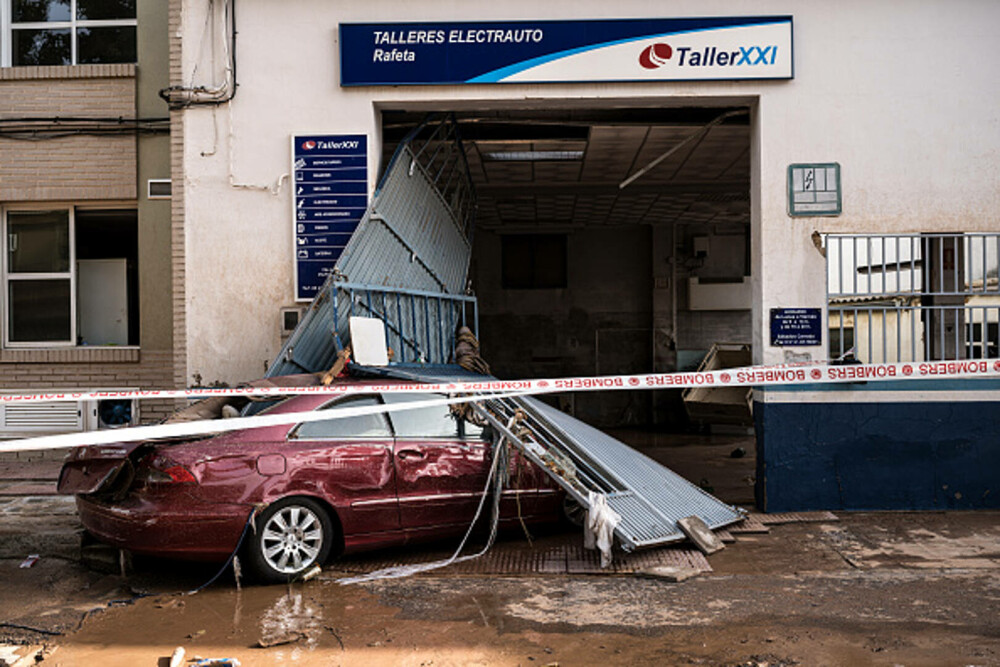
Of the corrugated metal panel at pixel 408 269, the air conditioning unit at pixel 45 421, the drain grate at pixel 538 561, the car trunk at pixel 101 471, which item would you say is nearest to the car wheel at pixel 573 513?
the drain grate at pixel 538 561

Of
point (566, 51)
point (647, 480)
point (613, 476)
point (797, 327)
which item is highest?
point (566, 51)

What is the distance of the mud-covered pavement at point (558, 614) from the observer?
493cm

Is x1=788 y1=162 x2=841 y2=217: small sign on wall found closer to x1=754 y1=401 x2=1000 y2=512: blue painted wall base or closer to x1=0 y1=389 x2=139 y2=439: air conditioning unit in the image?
x1=754 y1=401 x2=1000 y2=512: blue painted wall base

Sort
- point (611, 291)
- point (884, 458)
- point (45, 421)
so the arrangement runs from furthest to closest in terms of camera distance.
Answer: point (611, 291), point (45, 421), point (884, 458)

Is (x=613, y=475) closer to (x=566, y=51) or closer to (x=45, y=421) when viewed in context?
(x=566, y=51)

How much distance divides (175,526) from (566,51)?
18.8 feet

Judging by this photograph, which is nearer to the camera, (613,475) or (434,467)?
(434,467)

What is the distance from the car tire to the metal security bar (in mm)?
5312

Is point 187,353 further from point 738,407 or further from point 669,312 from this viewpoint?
point 669,312

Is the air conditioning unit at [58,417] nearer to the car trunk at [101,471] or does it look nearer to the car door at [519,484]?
the car trunk at [101,471]

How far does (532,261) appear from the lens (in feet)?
64.7

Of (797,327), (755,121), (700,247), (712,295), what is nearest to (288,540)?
(797,327)

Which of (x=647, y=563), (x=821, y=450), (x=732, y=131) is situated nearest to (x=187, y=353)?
(x=647, y=563)

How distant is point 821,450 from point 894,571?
2278 millimetres
